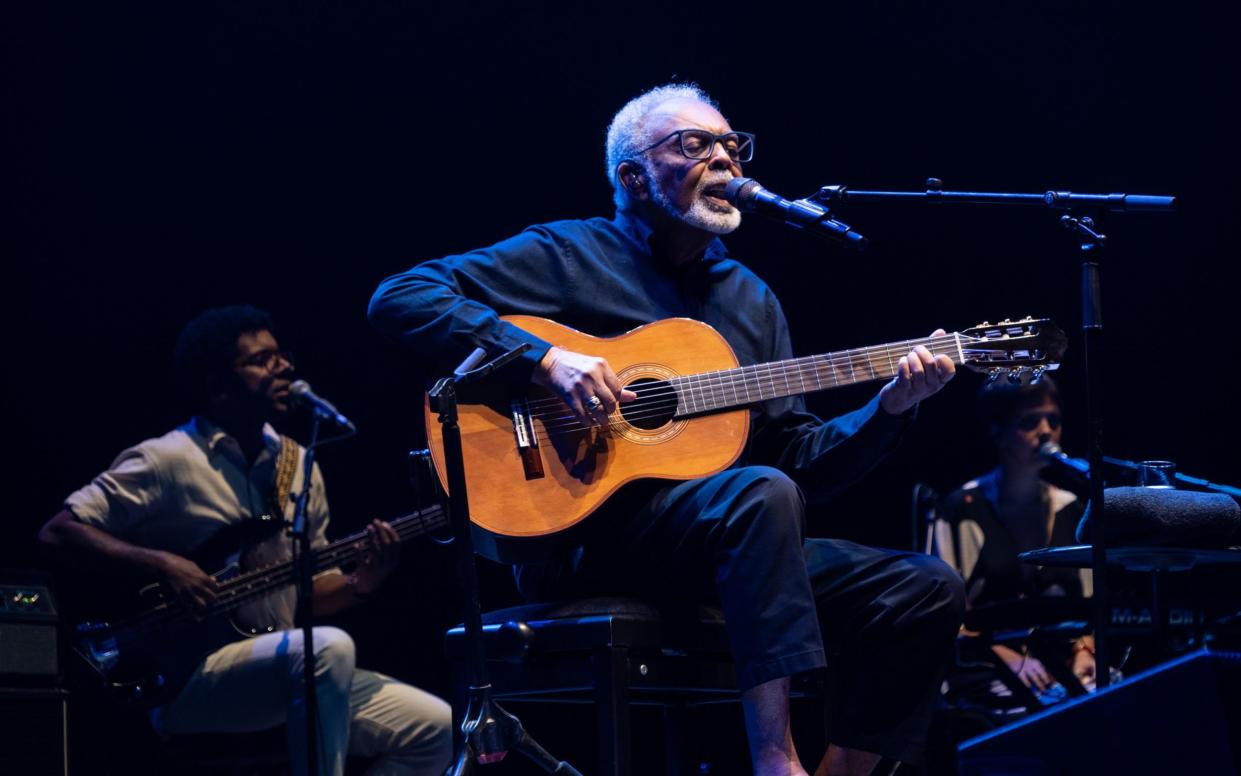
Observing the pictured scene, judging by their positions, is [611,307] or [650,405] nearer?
[650,405]

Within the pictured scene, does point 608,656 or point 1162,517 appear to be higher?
point 1162,517

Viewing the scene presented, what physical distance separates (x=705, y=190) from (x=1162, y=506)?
1.45 metres

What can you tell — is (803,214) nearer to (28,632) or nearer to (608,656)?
(608,656)

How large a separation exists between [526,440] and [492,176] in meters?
2.79

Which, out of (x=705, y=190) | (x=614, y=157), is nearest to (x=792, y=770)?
(x=705, y=190)

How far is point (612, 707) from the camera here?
9.30 ft

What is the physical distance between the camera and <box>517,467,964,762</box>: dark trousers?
9.00ft

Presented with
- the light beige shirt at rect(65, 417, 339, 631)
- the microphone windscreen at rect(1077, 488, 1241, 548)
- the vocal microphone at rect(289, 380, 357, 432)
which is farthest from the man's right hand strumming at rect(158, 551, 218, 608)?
the microphone windscreen at rect(1077, 488, 1241, 548)

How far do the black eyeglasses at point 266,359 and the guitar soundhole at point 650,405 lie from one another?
2539mm

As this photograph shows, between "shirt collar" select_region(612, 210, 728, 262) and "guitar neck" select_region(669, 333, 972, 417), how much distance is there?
568 mm

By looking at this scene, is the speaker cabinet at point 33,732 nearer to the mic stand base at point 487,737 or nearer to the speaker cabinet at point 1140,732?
the mic stand base at point 487,737

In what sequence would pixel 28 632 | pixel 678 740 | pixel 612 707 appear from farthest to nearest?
pixel 28 632, pixel 678 740, pixel 612 707

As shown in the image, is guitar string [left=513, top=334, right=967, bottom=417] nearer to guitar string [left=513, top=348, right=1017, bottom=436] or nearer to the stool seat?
guitar string [left=513, top=348, right=1017, bottom=436]

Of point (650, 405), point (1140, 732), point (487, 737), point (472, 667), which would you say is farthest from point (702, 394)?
point (1140, 732)
